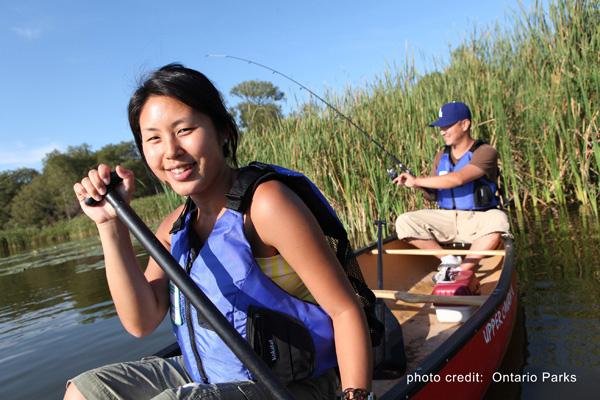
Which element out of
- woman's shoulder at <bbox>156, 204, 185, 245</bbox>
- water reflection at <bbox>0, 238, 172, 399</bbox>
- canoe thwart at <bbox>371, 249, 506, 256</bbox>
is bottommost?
water reflection at <bbox>0, 238, 172, 399</bbox>

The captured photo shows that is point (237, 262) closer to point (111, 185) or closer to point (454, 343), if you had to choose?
point (111, 185)

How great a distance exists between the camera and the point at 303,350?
1.38m

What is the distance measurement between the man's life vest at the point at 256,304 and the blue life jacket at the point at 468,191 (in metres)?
3.44

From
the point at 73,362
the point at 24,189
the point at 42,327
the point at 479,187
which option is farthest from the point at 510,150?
the point at 24,189

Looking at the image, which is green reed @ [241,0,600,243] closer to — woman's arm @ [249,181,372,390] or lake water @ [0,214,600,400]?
lake water @ [0,214,600,400]

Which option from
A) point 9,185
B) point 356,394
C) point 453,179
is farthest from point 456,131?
point 9,185

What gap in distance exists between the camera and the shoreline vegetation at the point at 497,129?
6.21m

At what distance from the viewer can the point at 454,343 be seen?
7.18 feet

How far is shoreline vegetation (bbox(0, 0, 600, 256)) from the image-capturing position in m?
6.21

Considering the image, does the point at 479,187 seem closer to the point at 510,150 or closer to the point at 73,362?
the point at 510,150

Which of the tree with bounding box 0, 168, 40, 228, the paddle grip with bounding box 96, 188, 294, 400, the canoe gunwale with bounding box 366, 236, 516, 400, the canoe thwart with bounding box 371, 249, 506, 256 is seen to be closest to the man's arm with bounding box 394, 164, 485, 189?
the canoe thwart with bounding box 371, 249, 506, 256

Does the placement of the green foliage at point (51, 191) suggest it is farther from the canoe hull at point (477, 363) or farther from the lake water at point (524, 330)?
the canoe hull at point (477, 363)

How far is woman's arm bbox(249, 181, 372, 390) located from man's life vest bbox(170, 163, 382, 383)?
8 centimetres

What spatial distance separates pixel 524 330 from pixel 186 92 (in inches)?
124
